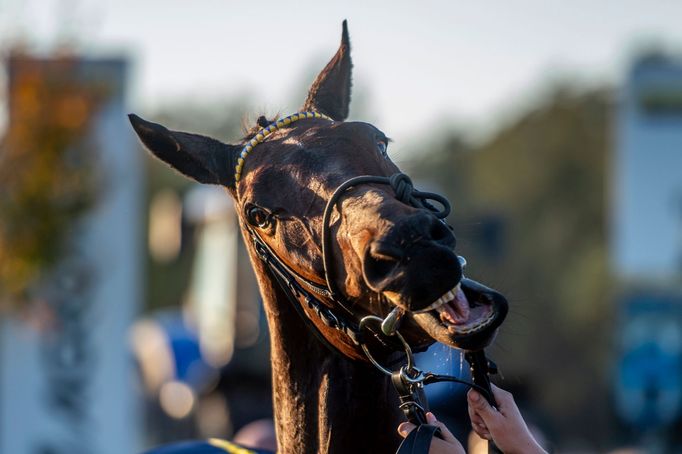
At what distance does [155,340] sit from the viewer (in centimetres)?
2128

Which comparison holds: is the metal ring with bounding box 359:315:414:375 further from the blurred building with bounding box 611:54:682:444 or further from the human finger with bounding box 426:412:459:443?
the blurred building with bounding box 611:54:682:444

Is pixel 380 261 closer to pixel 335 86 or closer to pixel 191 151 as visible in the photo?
pixel 191 151

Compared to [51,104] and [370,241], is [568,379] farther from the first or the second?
[370,241]

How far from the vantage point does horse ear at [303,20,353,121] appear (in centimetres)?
383

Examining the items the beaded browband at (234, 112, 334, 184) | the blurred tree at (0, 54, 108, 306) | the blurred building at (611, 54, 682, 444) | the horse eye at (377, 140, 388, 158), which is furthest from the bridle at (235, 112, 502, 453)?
the blurred building at (611, 54, 682, 444)

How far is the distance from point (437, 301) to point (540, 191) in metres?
32.7

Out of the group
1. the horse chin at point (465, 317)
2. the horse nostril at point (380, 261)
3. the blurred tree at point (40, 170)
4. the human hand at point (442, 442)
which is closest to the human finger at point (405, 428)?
the human hand at point (442, 442)

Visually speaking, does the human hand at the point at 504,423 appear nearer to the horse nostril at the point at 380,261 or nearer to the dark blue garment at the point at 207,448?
the horse nostril at the point at 380,261

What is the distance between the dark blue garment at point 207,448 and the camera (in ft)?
13.8

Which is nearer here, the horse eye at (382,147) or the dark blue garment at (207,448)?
the horse eye at (382,147)

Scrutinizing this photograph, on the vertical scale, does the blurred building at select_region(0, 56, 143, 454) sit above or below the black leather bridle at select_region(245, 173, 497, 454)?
below

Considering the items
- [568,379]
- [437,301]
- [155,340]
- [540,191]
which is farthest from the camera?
[540,191]

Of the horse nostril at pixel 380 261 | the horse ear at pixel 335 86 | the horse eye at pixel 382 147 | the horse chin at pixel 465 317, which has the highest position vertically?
the horse ear at pixel 335 86

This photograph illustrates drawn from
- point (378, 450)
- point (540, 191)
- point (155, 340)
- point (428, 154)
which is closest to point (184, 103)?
point (428, 154)
